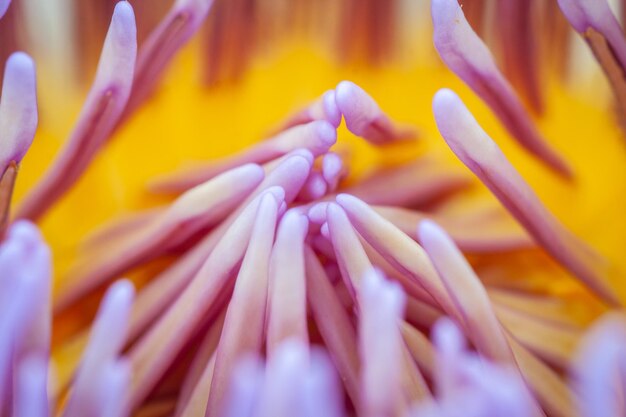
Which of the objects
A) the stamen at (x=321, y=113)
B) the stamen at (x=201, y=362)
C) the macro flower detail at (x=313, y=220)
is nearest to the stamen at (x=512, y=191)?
the macro flower detail at (x=313, y=220)

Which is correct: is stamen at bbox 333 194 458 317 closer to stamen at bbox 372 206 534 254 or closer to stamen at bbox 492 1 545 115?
stamen at bbox 372 206 534 254

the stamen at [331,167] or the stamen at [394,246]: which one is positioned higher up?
the stamen at [331,167]

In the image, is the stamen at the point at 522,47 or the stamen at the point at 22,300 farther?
the stamen at the point at 522,47

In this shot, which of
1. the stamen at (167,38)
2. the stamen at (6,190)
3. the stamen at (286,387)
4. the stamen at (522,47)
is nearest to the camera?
the stamen at (286,387)

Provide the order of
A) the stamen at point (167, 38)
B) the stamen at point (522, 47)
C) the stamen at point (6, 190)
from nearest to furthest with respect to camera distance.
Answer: the stamen at point (6, 190) < the stamen at point (167, 38) < the stamen at point (522, 47)

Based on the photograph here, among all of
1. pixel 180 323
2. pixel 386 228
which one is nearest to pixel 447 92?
pixel 386 228

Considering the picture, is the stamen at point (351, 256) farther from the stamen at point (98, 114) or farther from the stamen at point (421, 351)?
the stamen at point (98, 114)

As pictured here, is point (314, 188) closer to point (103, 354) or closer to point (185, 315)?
point (185, 315)
